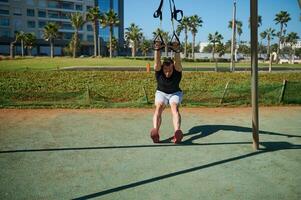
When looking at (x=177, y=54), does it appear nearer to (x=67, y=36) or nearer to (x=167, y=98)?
(x=167, y=98)

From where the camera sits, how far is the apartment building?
314 feet

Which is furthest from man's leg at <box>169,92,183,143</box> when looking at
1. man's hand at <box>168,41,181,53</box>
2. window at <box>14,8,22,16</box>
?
window at <box>14,8,22,16</box>

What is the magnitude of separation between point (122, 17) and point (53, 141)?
15143cm

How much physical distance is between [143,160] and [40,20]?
105 m

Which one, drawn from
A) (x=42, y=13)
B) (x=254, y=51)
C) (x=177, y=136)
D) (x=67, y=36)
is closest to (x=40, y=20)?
(x=42, y=13)

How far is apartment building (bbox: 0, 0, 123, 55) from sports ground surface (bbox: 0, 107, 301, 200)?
313 feet

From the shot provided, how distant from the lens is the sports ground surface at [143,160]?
414 cm

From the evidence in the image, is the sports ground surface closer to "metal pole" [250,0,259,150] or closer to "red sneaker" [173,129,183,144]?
"red sneaker" [173,129,183,144]

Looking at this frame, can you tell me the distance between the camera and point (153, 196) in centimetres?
396

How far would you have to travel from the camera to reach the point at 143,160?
210 inches

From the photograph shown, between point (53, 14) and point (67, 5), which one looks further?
point (67, 5)

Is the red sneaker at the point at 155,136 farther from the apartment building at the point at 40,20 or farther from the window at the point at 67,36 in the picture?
the window at the point at 67,36

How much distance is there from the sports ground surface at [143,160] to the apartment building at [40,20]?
95552 mm

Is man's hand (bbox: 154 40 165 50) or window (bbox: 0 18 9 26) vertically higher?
window (bbox: 0 18 9 26)
